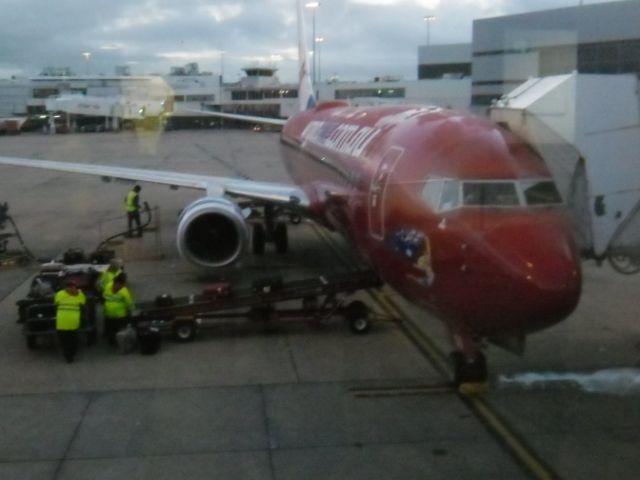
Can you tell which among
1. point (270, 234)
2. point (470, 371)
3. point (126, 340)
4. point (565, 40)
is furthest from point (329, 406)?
point (270, 234)

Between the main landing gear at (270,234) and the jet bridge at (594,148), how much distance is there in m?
11.0

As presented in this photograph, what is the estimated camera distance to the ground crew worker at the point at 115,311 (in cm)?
1234

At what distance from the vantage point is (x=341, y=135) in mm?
15734

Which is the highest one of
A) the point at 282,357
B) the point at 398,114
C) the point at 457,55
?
the point at 457,55

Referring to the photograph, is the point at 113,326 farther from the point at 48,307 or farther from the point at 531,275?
the point at 531,275

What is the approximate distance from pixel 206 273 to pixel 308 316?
4.84 metres

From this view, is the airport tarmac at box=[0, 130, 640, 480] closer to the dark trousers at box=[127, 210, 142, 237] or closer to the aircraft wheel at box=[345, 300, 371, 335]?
the aircraft wheel at box=[345, 300, 371, 335]

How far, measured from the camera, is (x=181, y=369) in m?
11.1

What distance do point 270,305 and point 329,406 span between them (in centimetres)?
372

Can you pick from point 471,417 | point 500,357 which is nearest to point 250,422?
point 471,417

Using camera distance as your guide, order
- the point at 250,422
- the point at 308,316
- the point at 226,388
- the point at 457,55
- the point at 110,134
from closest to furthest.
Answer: the point at 250,422 < the point at 226,388 < the point at 308,316 < the point at 457,55 < the point at 110,134

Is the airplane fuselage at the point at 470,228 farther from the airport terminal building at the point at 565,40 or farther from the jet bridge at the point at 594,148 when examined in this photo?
the airport terminal building at the point at 565,40

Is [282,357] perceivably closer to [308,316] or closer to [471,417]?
[308,316]

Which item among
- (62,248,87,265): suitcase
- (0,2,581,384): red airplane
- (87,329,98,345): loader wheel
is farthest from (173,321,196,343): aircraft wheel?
(62,248,87,265): suitcase
